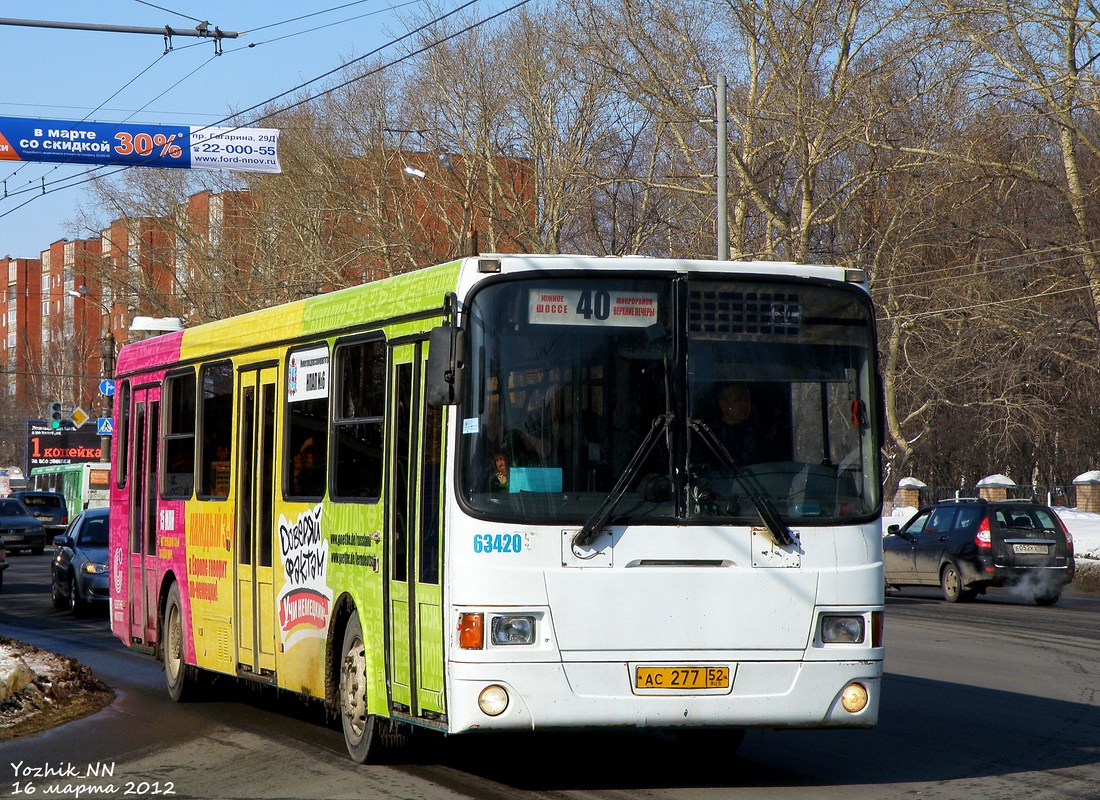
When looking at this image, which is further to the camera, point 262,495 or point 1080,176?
point 1080,176

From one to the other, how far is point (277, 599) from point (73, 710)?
7.79 ft

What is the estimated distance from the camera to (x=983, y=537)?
2425 cm

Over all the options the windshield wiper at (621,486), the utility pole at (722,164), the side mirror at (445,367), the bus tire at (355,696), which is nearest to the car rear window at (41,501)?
the utility pole at (722,164)

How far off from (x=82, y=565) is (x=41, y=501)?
109 ft

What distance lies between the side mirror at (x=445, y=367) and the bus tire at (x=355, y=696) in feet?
6.57

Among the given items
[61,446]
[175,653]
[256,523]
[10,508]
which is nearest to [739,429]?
[256,523]

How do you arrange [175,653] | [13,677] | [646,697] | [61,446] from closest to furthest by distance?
[646,697]
[13,677]
[175,653]
[61,446]

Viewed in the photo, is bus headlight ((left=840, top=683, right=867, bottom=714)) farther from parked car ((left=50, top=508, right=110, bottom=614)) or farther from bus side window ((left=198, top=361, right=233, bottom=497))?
parked car ((left=50, top=508, right=110, bottom=614))

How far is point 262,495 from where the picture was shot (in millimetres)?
11062

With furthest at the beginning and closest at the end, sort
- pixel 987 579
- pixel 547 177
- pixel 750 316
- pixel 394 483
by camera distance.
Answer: pixel 547 177 < pixel 987 579 < pixel 394 483 < pixel 750 316

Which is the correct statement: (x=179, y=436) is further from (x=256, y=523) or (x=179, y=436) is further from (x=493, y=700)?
(x=493, y=700)

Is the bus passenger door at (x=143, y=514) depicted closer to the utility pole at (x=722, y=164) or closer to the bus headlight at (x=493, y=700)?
the bus headlight at (x=493, y=700)

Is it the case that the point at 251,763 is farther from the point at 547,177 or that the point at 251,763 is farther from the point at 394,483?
the point at 547,177

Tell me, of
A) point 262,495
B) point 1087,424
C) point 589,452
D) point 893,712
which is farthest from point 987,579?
point 1087,424
